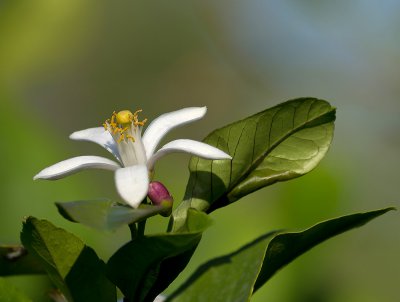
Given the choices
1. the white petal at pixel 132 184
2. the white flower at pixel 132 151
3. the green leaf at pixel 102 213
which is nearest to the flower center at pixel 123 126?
the white flower at pixel 132 151

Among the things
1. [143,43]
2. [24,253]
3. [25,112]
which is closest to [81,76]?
[143,43]

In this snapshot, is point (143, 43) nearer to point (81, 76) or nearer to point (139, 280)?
point (81, 76)

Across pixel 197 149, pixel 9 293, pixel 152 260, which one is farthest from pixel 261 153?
pixel 9 293

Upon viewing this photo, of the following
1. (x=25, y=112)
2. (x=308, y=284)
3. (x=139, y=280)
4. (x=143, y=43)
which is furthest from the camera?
(x=143, y=43)

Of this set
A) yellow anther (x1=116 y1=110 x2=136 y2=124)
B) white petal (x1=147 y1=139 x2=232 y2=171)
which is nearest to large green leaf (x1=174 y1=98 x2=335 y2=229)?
white petal (x1=147 y1=139 x2=232 y2=171)

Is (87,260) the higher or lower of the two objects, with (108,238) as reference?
higher

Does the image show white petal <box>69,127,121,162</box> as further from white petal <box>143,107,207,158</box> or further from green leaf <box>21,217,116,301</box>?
green leaf <box>21,217,116,301</box>

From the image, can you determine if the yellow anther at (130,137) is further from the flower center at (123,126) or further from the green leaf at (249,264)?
the green leaf at (249,264)
